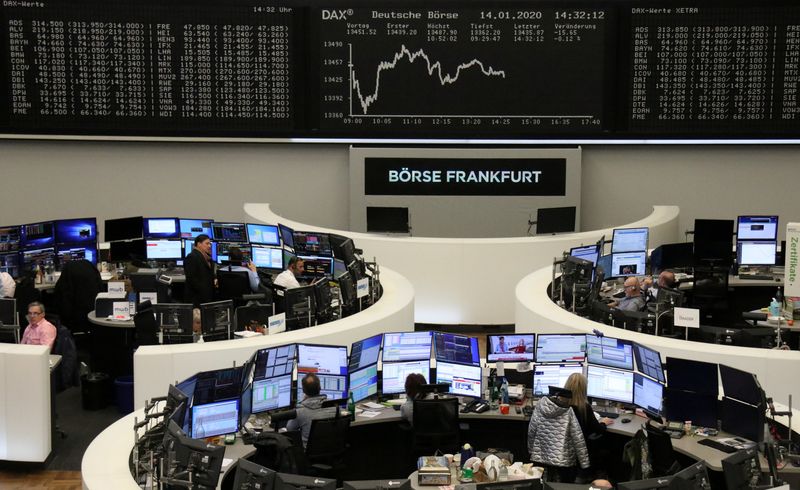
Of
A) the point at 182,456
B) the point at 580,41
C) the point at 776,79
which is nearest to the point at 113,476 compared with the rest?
the point at 182,456

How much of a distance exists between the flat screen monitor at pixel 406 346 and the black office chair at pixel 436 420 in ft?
2.24

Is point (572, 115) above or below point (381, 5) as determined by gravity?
below

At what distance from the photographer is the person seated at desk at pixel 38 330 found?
9703 millimetres

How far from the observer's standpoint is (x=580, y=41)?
14.0 meters

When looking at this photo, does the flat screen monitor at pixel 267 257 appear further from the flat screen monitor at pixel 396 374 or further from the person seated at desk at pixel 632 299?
the flat screen monitor at pixel 396 374

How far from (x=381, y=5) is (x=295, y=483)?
925cm

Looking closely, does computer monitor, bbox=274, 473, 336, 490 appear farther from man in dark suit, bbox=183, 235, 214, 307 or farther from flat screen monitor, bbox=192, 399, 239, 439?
man in dark suit, bbox=183, 235, 214, 307

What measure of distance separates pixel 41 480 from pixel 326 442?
2.58 m

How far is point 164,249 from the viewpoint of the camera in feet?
42.8

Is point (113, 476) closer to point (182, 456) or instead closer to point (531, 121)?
point (182, 456)

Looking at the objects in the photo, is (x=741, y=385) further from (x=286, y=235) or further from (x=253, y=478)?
(x=286, y=235)

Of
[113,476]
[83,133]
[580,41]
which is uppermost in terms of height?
[580,41]

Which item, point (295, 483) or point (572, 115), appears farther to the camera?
point (572, 115)

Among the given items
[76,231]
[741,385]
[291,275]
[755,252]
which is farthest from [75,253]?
[741,385]
